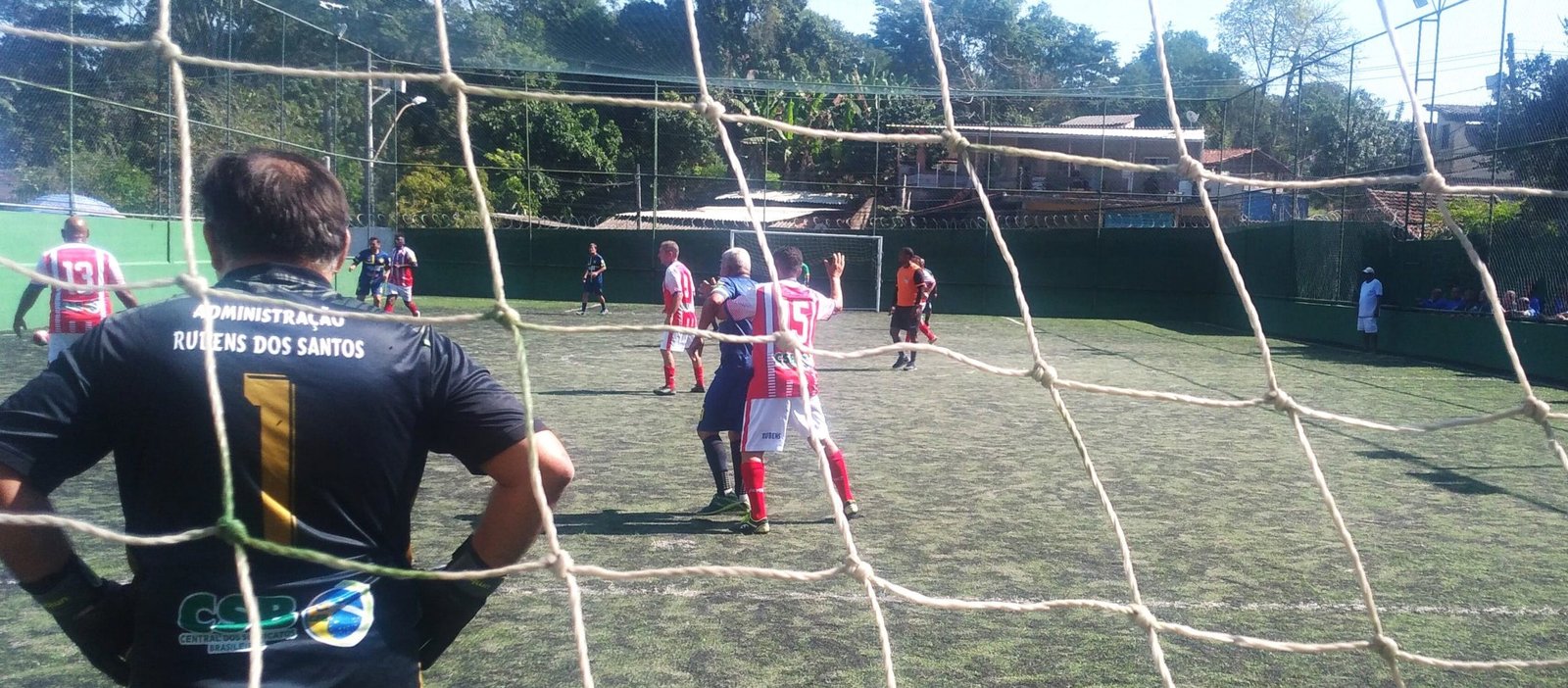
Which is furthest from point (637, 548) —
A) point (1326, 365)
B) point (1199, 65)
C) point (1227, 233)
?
point (1199, 65)

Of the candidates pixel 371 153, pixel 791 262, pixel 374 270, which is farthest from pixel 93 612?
pixel 371 153

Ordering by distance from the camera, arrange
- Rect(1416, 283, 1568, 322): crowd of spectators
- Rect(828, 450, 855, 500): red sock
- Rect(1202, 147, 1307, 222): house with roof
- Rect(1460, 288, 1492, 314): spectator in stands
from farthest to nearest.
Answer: Rect(1202, 147, 1307, 222): house with roof, Rect(1460, 288, 1492, 314): spectator in stands, Rect(1416, 283, 1568, 322): crowd of spectators, Rect(828, 450, 855, 500): red sock

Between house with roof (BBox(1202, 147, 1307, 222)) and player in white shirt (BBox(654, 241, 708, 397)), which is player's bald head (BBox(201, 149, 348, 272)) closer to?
player in white shirt (BBox(654, 241, 708, 397))

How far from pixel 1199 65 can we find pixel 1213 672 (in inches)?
1087

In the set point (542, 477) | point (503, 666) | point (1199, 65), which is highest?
point (1199, 65)

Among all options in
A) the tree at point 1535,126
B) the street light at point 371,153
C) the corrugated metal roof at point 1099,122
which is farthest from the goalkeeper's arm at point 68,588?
the corrugated metal roof at point 1099,122

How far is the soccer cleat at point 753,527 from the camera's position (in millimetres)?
5887

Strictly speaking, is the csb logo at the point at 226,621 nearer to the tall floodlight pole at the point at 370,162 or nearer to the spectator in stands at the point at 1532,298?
the spectator in stands at the point at 1532,298

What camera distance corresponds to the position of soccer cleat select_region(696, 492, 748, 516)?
6.20 meters

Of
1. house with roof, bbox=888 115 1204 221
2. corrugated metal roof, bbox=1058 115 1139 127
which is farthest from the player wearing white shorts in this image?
corrugated metal roof, bbox=1058 115 1139 127

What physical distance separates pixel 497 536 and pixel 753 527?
12.9ft

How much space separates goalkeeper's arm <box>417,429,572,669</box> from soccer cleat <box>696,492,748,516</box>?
13.5 feet

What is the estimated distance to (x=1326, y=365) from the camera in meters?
16.3

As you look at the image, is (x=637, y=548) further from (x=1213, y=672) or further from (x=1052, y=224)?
(x=1052, y=224)
